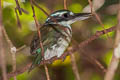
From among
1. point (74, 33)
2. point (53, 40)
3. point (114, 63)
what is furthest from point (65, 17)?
point (114, 63)

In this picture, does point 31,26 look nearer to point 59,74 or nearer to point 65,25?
point 65,25

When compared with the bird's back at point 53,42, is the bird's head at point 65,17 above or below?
above

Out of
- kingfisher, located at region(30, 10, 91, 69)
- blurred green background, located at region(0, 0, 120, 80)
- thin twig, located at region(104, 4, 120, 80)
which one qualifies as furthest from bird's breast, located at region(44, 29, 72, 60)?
thin twig, located at region(104, 4, 120, 80)

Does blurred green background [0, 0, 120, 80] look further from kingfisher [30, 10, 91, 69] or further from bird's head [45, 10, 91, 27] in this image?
kingfisher [30, 10, 91, 69]

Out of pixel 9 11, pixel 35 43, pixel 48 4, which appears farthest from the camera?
pixel 48 4

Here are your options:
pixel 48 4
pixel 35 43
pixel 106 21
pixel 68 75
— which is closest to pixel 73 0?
pixel 48 4

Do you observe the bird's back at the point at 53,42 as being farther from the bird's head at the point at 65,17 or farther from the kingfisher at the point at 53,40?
the bird's head at the point at 65,17

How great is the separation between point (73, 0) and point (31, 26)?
105cm

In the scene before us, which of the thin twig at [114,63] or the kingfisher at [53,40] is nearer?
the thin twig at [114,63]

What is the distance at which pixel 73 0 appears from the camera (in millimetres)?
5055

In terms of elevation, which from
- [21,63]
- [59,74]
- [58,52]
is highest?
[58,52]

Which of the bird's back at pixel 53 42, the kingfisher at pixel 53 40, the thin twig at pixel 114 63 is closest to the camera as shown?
the thin twig at pixel 114 63

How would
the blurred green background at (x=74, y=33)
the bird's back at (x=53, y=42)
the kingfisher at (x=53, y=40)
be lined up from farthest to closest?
the blurred green background at (x=74, y=33) < the bird's back at (x=53, y=42) < the kingfisher at (x=53, y=40)

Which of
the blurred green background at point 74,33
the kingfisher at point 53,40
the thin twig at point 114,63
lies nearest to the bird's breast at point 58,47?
the kingfisher at point 53,40
